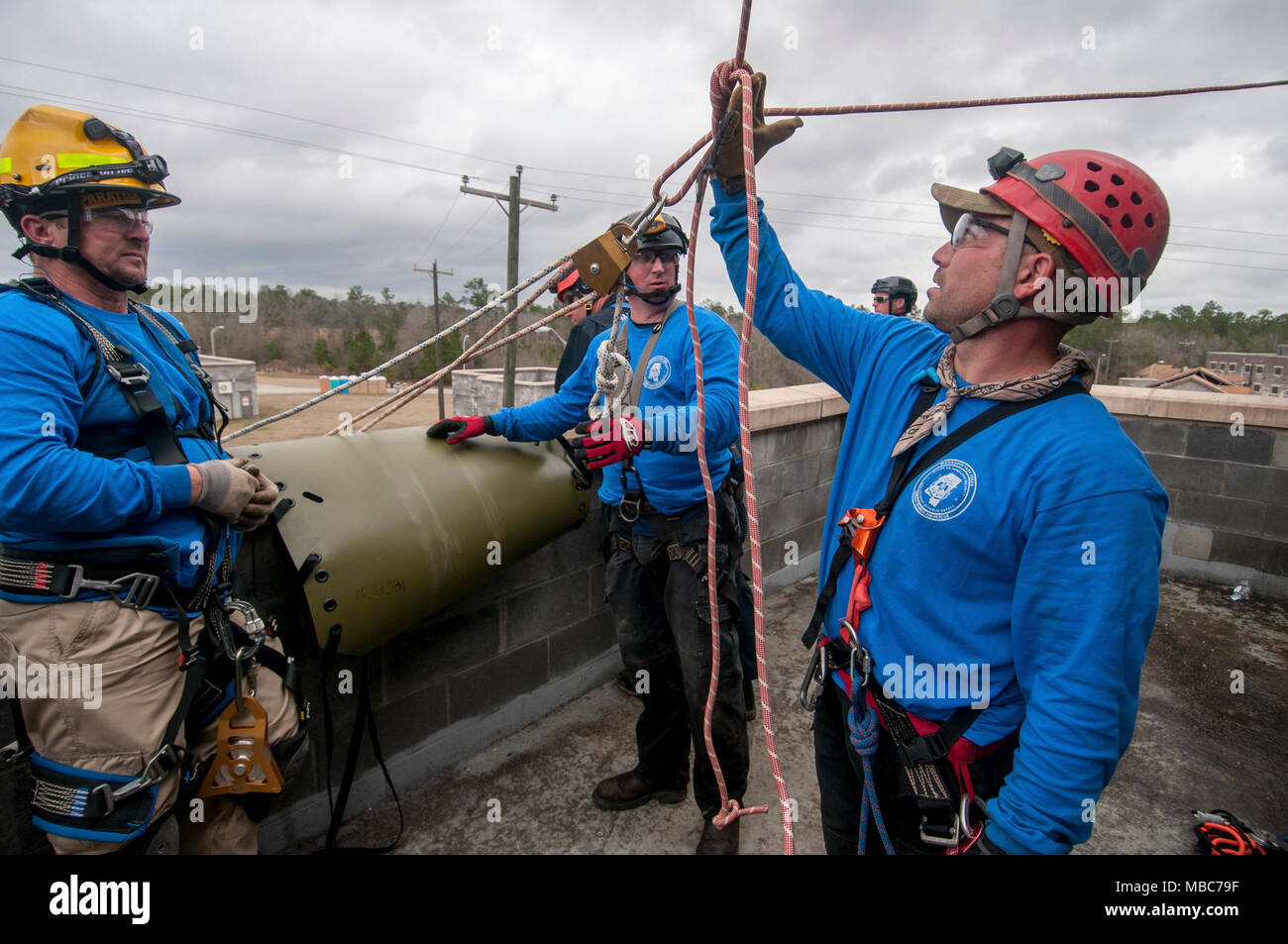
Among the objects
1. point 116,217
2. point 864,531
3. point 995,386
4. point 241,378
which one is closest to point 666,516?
point 864,531

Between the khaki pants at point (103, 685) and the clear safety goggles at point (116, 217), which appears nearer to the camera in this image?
the khaki pants at point (103, 685)

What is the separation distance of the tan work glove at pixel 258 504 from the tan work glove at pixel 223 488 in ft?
0.19

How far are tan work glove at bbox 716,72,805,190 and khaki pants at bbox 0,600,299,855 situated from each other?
1825 mm

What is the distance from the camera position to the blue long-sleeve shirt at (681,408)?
2.37m

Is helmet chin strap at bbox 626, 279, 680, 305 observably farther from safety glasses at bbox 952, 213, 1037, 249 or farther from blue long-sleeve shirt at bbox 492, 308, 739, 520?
safety glasses at bbox 952, 213, 1037, 249

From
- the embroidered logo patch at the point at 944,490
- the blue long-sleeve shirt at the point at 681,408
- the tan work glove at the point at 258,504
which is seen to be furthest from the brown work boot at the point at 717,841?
the tan work glove at the point at 258,504

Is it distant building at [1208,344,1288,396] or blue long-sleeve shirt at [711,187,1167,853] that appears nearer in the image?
blue long-sleeve shirt at [711,187,1167,853]

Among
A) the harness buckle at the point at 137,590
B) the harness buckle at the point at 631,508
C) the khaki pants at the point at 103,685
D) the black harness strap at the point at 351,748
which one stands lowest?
the black harness strap at the point at 351,748

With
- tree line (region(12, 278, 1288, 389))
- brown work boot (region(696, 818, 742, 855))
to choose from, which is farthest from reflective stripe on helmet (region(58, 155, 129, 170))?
tree line (region(12, 278, 1288, 389))

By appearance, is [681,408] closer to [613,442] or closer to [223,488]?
[613,442]

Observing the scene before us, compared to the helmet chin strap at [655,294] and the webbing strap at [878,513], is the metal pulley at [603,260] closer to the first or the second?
the helmet chin strap at [655,294]

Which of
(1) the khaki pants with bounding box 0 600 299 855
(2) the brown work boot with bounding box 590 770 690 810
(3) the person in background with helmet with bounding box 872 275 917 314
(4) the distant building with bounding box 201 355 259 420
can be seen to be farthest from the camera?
(4) the distant building with bounding box 201 355 259 420

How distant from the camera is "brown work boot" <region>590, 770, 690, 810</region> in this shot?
2752 mm

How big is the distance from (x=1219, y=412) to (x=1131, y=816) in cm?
409
